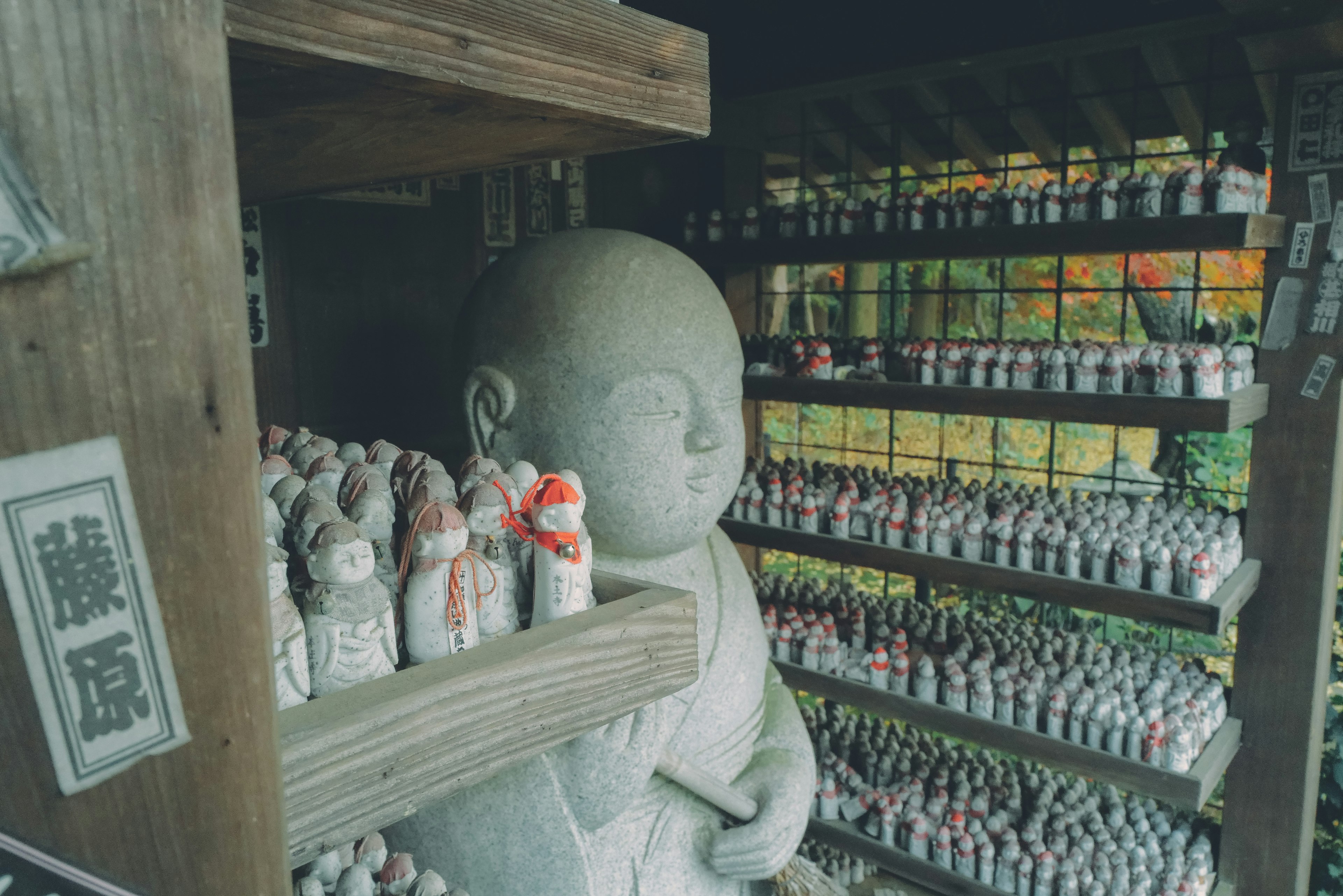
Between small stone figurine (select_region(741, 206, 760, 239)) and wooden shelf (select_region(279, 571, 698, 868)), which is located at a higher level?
small stone figurine (select_region(741, 206, 760, 239))

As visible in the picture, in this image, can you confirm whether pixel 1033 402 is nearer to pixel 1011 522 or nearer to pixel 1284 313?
pixel 1011 522

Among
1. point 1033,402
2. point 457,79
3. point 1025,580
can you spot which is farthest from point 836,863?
point 457,79

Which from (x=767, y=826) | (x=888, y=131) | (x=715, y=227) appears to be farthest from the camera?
(x=888, y=131)

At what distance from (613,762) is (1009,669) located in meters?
1.71

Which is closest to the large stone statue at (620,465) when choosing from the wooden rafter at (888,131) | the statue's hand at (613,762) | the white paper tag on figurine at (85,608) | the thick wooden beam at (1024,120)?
the statue's hand at (613,762)

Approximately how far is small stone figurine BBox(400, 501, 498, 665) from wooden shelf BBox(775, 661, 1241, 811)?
6.87 feet

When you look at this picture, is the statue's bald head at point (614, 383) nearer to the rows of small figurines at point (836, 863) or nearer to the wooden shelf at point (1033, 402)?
the wooden shelf at point (1033, 402)

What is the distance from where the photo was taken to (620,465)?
1721 mm

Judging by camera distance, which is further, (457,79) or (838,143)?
(838,143)

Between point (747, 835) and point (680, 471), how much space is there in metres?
0.74

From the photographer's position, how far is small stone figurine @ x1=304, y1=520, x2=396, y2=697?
819 millimetres

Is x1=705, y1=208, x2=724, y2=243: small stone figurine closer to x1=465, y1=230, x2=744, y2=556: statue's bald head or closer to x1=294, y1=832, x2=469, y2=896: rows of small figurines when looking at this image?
x1=465, y1=230, x2=744, y2=556: statue's bald head

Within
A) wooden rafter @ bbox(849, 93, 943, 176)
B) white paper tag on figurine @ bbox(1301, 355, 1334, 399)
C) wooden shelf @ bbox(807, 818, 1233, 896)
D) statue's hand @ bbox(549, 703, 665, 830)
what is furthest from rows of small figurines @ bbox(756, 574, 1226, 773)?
wooden rafter @ bbox(849, 93, 943, 176)

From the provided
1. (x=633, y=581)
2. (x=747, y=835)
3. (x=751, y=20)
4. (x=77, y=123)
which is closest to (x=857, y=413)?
(x=751, y=20)
